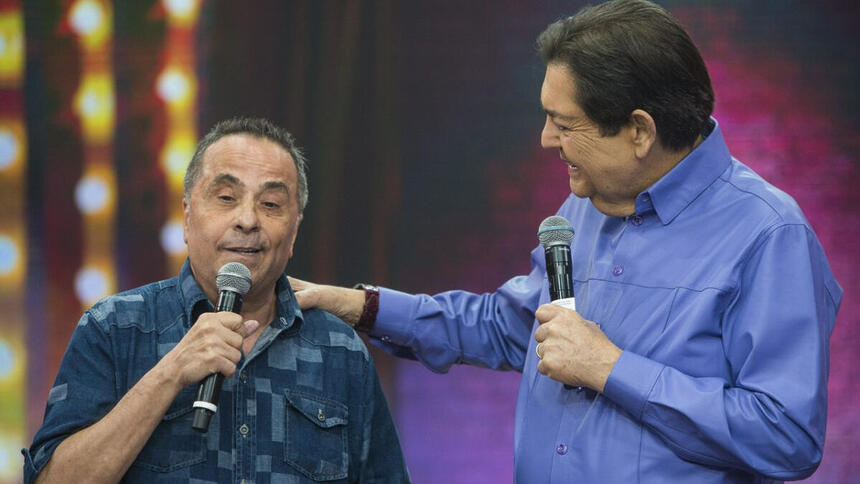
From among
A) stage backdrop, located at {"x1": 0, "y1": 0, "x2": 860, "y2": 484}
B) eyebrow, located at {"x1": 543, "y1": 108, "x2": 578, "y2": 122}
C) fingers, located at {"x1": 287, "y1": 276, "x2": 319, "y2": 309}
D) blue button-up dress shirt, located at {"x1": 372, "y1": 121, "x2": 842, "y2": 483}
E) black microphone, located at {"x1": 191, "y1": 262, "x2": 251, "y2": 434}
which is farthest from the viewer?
stage backdrop, located at {"x1": 0, "y1": 0, "x2": 860, "y2": 484}

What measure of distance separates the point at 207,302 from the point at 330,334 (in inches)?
12.0

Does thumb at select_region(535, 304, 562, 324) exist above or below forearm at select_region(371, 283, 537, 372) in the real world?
above

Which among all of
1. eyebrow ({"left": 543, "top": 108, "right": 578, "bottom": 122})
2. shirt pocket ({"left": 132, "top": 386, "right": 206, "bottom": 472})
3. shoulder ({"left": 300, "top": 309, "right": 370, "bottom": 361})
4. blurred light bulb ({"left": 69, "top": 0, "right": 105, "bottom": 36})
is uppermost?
blurred light bulb ({"left": 69, "top": 0, "right": 105, "bottom": 36})

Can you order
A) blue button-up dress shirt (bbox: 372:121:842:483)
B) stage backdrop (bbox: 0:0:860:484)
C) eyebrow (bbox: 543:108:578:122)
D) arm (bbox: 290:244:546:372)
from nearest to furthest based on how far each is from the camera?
blue button-up dress shirt (bbox: 372:121:842:483), eyebrow (bbox: 543:108:578:122), arm (bbox: 290:244:546:372), stage backdrop (bbox: 0:0:860:484)

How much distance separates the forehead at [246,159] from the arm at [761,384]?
90 centimetres

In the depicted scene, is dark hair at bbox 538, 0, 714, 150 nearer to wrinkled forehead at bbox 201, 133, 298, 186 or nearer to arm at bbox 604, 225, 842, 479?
arm at bbox 604, 225, 842, 479

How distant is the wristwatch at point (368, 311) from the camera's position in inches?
102

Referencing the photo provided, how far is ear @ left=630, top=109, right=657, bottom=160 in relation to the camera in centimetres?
199

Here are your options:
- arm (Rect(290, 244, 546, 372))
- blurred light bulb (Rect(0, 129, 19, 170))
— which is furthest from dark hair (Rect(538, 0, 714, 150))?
blurred light bulb (Rect(0, 129, 19, 170))

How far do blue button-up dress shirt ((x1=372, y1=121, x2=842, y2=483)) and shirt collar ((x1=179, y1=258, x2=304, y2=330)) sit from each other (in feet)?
1.90

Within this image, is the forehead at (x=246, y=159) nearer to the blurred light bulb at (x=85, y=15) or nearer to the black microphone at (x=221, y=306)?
the black microphone at (x=221, y=306)

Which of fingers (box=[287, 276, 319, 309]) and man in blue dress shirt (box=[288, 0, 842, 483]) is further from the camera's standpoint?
fingers (box=[287, 276, 319, 309])

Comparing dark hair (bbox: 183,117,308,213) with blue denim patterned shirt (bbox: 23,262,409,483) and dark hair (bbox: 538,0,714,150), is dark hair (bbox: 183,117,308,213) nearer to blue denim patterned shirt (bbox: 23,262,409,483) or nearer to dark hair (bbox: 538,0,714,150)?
blue denim patterned shirt (bbox: 23,262,409,483)

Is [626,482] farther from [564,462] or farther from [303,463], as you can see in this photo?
[303,463]
